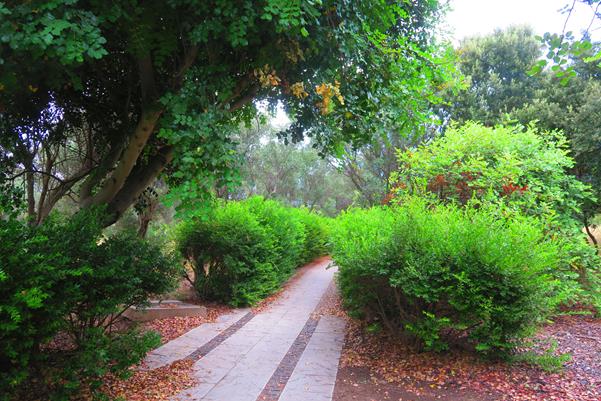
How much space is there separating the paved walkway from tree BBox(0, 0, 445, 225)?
76.3 inches

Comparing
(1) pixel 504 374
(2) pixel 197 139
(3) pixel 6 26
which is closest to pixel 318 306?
(1) pixel 504 374

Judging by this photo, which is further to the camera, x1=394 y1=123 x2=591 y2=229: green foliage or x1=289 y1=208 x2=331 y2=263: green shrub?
x1=289 y1=208 x2=331 y2=263: green shrub

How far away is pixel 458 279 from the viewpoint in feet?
14.1

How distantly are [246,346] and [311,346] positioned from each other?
0.92 m

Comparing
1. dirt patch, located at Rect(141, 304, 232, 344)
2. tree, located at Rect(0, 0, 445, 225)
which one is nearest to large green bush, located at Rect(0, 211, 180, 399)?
tree, located at Rect(0, 0, 445, 225)

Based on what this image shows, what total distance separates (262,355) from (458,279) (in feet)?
8.75

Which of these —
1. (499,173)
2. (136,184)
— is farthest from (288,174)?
(136,184)

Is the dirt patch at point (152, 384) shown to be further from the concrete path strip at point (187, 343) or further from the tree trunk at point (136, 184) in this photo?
the tree trunk at point (136, 184)

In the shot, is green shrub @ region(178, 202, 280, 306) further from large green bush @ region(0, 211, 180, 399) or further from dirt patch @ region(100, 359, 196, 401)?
large green bush @ region(0, 211, 180, 399)

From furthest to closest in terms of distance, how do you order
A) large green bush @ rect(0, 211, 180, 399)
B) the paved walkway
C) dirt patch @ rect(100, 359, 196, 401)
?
1. the paved walkway
2. dirt patch @ rect(100, 359, 196, 401)
3. large green bush @ rect(0, 211, 180, 399)

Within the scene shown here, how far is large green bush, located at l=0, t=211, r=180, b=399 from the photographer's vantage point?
2600 millimetres

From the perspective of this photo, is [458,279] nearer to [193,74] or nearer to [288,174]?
[193,74]

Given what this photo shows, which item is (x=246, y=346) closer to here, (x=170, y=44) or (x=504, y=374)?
(x=504, y=374)

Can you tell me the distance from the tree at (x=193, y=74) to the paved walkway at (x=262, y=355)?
1.94 m
